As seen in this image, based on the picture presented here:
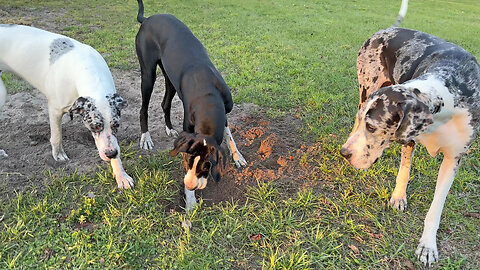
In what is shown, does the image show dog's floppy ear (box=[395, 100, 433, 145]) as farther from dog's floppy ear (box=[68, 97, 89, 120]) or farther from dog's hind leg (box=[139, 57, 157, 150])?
dog's hind leg (box=[139, 57, 157, 150])

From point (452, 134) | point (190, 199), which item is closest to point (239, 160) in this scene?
point (190, 199)

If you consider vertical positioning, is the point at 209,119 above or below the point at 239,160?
above

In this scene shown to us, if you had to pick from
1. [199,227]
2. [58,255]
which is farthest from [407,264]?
[58,255]

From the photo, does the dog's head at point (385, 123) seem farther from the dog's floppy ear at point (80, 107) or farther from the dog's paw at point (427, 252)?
the dog's floppy ear at point (80, 107)

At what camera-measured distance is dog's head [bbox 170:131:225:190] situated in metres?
3.11

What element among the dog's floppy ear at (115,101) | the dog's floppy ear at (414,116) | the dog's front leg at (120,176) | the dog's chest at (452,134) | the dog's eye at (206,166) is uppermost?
the dog's floppy ear at (414,116)

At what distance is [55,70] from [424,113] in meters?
3.74

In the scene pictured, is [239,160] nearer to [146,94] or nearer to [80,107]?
[146,94]

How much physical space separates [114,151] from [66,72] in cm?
116

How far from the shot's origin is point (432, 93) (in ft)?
9.25

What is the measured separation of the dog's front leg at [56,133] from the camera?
420 cm

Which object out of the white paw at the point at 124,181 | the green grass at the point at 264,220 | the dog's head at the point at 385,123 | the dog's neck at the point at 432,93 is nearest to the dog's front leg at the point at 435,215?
the green grass at the point at 264,220

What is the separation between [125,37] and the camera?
9.20 meters

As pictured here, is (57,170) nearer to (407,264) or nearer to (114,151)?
(114,151)
